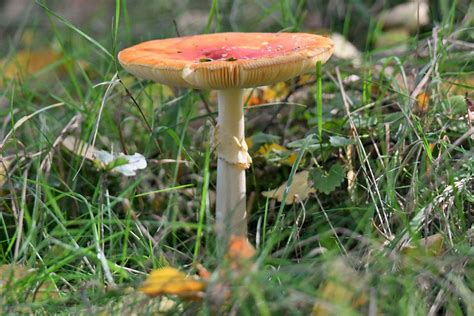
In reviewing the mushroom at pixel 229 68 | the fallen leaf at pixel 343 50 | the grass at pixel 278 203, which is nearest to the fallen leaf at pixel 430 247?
the grass at pixel 278 203

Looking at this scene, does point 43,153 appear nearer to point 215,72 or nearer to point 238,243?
point 215,72

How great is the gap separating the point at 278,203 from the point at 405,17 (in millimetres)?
1833

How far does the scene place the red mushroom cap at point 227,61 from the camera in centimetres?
188

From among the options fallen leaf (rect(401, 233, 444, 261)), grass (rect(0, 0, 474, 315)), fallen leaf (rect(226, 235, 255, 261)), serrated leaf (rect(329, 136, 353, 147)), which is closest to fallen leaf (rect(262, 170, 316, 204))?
grass (rect(0, 0, 474, 315))

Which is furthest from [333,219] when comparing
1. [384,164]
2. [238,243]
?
[238,243]

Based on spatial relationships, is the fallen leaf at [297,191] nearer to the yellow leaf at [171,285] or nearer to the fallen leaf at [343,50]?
the yellow leaf at [171,285]

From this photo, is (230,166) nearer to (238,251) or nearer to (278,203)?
(278,203)

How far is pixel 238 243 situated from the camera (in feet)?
4.79

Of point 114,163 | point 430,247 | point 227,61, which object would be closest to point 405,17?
point 227,61

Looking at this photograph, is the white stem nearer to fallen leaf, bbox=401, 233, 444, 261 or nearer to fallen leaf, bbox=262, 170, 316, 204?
fallen leaf, bbox=262, 170, 316, 204

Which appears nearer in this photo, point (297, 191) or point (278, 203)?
point (297, 191)

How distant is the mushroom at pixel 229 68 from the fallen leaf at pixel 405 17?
1.71 m

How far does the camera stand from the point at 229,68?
1.88 metres

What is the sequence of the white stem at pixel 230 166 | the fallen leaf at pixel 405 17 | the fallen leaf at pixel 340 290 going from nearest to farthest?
the fallen leaf at pixel 340 290
the white stem at pixel 230 166
the fallen leaf at pixel 405 17
